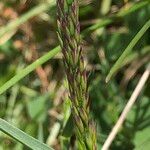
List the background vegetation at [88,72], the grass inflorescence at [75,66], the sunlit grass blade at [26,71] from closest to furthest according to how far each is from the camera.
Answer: the grass inflorescence at [75,66] < the sunlit grass blade at [26,71] < the background vegetation at [88,72]

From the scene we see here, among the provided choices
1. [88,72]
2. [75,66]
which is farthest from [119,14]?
[75,66]

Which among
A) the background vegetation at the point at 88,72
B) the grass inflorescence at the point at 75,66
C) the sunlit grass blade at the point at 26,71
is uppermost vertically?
the grass inflorescence at the point at 75,66

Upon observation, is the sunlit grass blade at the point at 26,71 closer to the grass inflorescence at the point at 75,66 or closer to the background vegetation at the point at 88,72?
the background vegetation at the point at 88,72

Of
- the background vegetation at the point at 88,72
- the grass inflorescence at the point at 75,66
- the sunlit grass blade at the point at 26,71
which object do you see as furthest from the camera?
the background vegetation at the point at 88,72

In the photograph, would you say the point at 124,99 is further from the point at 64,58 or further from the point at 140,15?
the point at 64,58

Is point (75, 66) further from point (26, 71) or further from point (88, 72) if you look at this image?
point (88, 72)

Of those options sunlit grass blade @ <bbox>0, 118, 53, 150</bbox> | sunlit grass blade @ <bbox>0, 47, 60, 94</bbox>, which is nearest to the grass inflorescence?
sunlit grass blade @ <bbox>0, 118, 53, 150</bbox>

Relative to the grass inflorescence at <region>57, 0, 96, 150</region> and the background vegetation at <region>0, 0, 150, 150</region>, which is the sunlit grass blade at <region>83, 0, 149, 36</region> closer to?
the background vegetation at <region>0, 0, 150, 150</region>

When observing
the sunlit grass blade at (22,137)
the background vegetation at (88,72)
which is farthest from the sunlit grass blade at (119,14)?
the sunlit grass blade at (22,137)
